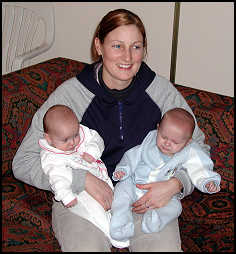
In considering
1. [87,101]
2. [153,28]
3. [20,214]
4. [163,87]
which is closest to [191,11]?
[153,28]

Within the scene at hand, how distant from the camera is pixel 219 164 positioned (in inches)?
A: 94.3

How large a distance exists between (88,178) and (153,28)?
194cm

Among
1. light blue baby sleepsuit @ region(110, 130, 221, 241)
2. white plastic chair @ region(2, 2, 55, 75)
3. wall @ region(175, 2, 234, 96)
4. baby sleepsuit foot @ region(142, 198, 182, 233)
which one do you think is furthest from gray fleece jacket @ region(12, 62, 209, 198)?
white plastic chair @ region(2, 2, 55, 75)

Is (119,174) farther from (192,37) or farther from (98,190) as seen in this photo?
(192,37)

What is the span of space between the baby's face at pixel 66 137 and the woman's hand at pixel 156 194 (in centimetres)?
40

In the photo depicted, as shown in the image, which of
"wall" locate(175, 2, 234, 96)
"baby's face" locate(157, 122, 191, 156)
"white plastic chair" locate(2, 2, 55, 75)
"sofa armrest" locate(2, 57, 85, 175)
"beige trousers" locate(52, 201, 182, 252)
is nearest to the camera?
"beige trousers" locate(52, 201, 182, 252)

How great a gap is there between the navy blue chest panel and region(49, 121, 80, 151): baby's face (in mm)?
234

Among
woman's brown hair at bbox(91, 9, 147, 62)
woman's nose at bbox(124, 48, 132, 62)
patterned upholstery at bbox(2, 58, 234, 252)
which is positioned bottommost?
patterned upholstery at bbox(2, 58, 234, 252)

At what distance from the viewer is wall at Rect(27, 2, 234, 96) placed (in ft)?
10.1

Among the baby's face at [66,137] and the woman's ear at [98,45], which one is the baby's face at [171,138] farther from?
the woman's ear at [98,45]

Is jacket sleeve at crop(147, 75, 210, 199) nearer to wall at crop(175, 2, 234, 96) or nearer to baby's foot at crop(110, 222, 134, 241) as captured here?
baby's foot at crop(110, 222, 134, 241)

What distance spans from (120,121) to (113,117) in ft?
0.15

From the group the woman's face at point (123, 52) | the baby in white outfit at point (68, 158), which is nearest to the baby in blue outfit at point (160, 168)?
the baby in white outfit at point (68, 158)

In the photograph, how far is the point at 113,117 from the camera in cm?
215
